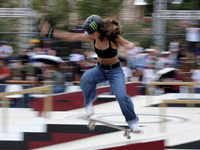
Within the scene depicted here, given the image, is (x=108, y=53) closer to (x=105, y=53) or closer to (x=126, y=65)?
(x=105, y=53)

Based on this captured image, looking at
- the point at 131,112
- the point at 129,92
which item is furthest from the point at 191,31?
the point at 131,112

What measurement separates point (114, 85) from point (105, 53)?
0.47 metres

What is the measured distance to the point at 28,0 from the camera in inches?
516

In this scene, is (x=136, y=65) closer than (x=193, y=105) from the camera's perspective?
No

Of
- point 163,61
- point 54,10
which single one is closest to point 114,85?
point 163,61

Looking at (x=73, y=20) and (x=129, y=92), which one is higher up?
(x=73, y=20)

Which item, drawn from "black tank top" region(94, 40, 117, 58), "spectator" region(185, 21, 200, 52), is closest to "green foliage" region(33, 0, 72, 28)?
"spectator" region(185, 21, 200, 52)

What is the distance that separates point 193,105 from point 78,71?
3.11 m

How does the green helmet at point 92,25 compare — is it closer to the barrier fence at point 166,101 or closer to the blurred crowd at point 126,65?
the barrier fence at point 166,101

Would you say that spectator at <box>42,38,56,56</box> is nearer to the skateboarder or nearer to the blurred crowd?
the blurred crowd

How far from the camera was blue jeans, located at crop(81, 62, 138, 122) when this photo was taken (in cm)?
534

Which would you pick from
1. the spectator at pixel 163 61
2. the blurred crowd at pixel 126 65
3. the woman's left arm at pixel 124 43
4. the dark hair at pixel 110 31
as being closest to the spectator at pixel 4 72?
the blurred crowd at pixel 126 65

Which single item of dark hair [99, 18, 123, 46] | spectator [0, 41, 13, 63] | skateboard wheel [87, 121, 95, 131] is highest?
dark hair [99, 18, 123, 46]

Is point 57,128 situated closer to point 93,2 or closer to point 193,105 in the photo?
point 193,105
